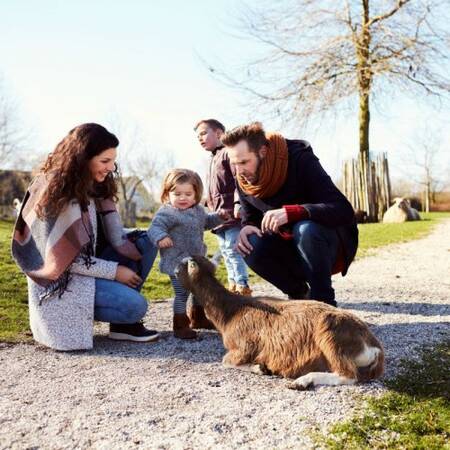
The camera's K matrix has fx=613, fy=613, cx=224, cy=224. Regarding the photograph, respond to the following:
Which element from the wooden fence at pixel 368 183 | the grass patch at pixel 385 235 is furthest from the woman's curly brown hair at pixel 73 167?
the wooden fence at pixel 368 183

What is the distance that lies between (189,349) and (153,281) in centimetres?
350

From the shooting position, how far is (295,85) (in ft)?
62.5

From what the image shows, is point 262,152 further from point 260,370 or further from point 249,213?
point 260,370

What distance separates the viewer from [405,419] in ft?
9.65

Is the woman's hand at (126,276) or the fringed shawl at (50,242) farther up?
the fringed shawl at (50,242)

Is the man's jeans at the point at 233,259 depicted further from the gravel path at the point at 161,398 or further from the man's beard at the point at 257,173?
the man's beard at the point at 257,173

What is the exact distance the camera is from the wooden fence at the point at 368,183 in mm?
19719

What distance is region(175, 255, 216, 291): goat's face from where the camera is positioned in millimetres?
4102

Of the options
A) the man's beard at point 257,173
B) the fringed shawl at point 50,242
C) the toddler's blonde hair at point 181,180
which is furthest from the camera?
the toddler's blonde hair at point 181,180

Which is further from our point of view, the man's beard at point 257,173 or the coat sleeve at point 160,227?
the coat sleeve at point 160,227

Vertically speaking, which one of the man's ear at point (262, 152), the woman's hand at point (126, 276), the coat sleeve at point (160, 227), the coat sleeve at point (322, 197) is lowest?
the woman's hand at point (126, 276)

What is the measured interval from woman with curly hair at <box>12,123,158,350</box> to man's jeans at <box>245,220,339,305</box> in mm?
997

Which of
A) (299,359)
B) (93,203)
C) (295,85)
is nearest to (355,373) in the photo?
(299,359)

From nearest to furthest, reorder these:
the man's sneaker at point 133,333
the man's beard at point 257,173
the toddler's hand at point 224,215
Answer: the man's beard at point 257,173 → the man's sneaker at point 133,333 → the toddler's hand at point 224,215
